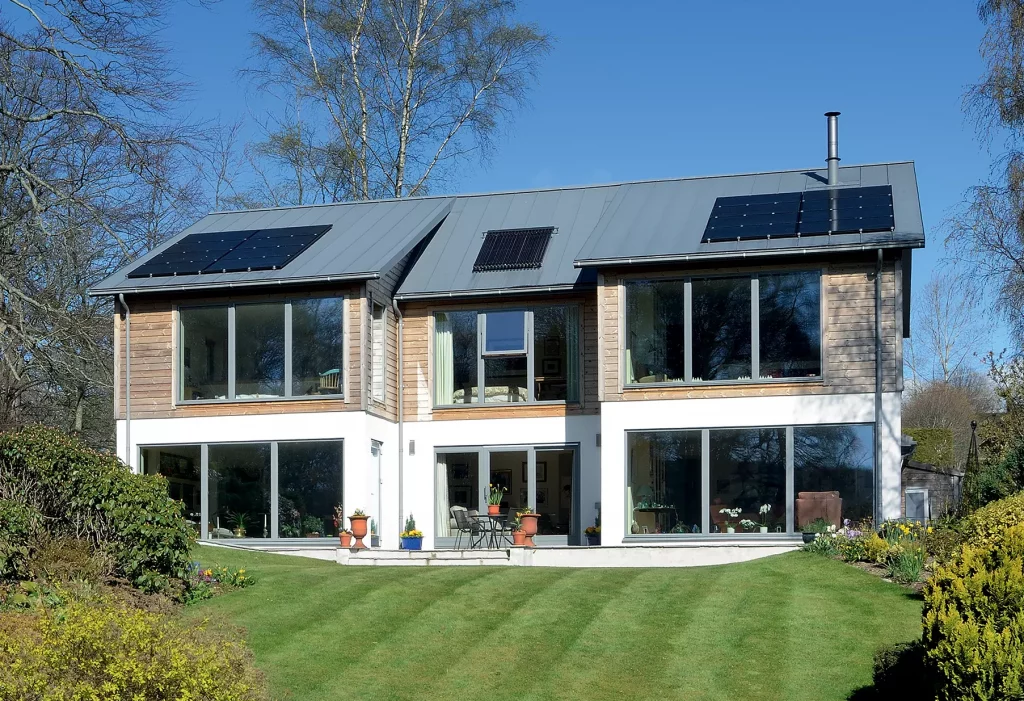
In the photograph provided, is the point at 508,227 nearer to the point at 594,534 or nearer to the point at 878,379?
the point at 594,534

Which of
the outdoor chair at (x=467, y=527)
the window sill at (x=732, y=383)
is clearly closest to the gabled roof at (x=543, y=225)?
the window sill at (x=732, y=383)

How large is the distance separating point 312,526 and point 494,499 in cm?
321

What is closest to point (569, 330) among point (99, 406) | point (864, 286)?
point (864, 286)

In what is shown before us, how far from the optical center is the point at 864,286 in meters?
18.7

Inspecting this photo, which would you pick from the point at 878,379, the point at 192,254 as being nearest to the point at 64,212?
the point at 192,254

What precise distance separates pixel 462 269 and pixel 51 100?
26.1 ft

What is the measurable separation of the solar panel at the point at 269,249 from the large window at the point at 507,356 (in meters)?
2.91

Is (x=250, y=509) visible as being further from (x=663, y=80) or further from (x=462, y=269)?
(x=663, y=80)

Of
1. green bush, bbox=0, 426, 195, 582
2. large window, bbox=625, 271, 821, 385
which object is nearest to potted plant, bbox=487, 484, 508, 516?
large window, bbox=625, 271, 821, 385

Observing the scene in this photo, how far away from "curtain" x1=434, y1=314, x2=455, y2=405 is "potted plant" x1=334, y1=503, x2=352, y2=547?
2886mm

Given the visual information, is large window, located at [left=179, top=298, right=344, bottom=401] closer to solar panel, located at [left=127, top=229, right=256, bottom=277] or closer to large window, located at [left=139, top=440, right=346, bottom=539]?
solar panel, located at [left=127, top=229, right=256, bottom=277]

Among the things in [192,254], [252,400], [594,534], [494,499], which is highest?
[192,254]

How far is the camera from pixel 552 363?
2114 centimetres

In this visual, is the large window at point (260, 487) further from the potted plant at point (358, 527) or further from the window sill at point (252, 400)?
the window sill at point (252, 400)
